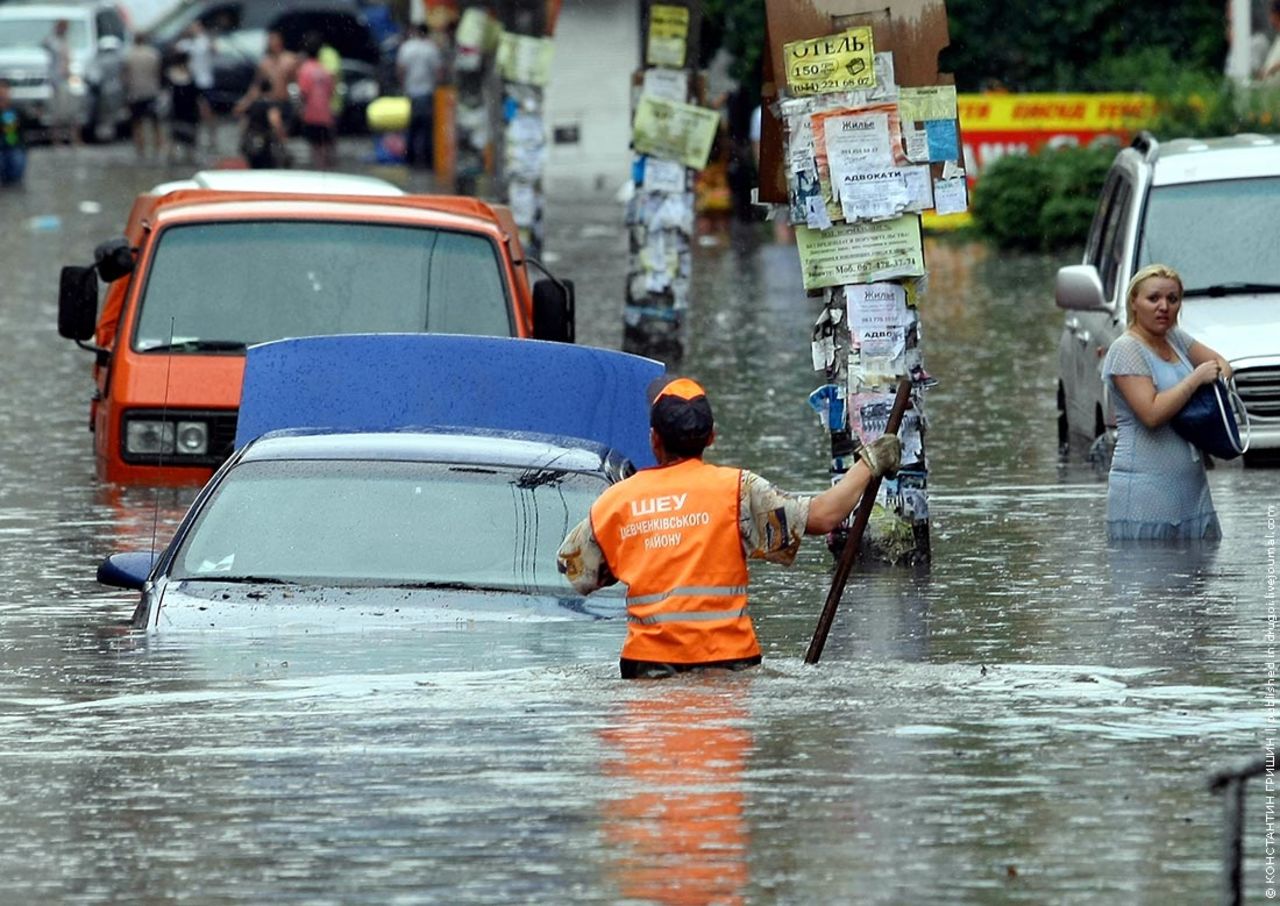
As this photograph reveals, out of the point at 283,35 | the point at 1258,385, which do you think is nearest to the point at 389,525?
the point at 1258,385

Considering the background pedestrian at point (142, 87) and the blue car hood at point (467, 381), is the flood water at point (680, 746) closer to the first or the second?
the blue car hood at point (467, 381)

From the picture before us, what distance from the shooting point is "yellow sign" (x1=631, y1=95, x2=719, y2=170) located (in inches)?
906

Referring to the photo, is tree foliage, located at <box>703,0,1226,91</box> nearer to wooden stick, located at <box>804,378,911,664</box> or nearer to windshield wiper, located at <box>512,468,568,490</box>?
windshield wiper, located at <box>512,468,568,490</box>

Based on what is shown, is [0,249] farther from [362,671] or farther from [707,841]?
[707,841]

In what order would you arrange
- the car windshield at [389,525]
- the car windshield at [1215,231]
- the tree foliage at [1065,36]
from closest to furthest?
the car windshield at [389,525]
the car windshield at [1215,231]
the tree foliage at [1065,36]

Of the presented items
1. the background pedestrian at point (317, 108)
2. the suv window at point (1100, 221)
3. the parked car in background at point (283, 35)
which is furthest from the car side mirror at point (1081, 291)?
the parked car in background at point (283, 35)

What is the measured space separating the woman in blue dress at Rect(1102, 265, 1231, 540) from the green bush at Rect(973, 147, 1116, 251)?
19320mm

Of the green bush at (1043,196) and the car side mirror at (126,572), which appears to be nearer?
the car side mirror at (126,572)

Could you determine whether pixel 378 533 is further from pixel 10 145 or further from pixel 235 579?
pixel 10 145

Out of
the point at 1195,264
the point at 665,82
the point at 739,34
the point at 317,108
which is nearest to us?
the point at 1195,264

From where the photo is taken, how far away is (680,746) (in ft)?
26.1

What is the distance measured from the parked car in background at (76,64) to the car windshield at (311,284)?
105ft

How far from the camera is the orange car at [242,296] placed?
572 inches

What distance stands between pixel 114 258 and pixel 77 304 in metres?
0.29
